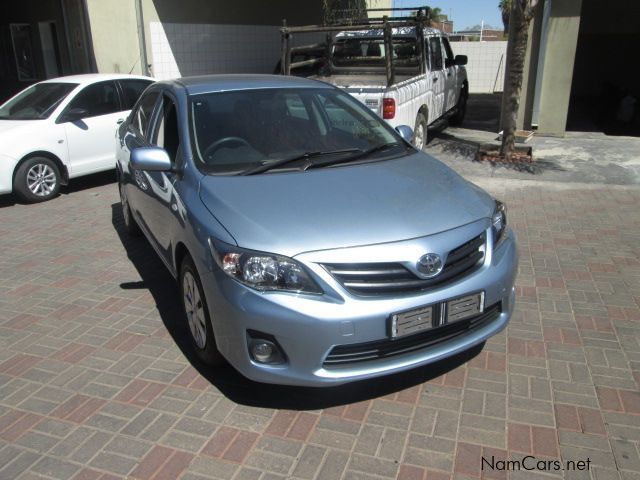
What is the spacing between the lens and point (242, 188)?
334cm

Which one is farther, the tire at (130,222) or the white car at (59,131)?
the white car at (59,131)

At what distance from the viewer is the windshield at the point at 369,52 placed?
32.0ft

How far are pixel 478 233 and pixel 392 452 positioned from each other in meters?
1.24

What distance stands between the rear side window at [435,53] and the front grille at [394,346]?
25.3 feet

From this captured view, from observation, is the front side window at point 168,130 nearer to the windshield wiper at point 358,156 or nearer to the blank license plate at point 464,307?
the windshield wiper at point 358,156

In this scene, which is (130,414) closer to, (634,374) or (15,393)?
(15,393)

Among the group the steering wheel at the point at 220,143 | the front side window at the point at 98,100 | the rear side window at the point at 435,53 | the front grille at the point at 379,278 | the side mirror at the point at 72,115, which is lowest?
the front grille at the point at 379,278

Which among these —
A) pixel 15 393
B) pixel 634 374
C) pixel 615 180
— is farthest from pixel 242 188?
pixel 615 180

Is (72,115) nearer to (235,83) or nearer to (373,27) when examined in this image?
(235,83)

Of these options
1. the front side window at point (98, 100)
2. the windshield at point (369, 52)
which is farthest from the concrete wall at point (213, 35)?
the windshield at point (369, 52)

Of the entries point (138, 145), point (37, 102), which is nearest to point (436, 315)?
point (138, 145)

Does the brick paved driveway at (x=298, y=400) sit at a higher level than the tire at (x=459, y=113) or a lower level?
lower

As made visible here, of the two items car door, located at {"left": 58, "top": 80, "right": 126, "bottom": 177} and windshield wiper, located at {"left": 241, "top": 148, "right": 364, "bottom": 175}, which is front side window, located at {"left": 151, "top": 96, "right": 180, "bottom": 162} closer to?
windshield wiper, located at {"left": 241, "top": 148, "right": 364, "bottom": 175}

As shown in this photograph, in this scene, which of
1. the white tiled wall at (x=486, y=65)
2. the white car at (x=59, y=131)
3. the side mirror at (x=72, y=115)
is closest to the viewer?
the white car at (x=59, y=131)
